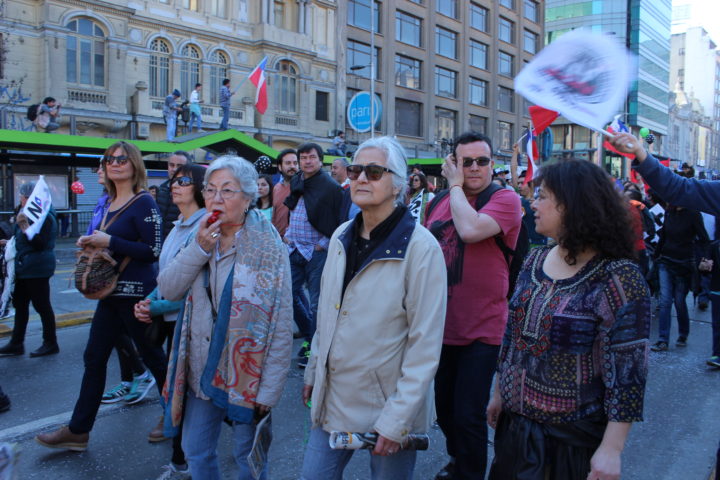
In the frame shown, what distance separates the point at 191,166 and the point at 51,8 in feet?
82.4

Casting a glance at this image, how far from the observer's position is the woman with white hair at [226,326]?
2621 millimetres

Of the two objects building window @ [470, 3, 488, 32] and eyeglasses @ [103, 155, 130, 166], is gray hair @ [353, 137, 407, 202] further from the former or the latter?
building window @ [470, 3, 488, 32]

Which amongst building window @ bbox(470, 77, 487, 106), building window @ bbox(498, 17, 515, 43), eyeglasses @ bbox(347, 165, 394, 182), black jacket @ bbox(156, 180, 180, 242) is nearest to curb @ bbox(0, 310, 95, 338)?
black jacket @ bbox(156, 180, 180, 242)

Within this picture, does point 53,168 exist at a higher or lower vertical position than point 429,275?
higher

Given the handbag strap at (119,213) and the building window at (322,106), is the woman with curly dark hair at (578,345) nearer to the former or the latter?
the handbag strap at (119,213)

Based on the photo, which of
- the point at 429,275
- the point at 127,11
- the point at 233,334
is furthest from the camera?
the point at 127,11

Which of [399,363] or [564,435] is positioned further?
[399,363]

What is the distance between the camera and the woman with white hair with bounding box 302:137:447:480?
2.17 m

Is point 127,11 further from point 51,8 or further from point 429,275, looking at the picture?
point 429,275

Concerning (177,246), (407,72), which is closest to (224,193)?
(177,246)

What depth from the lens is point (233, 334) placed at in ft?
8.59

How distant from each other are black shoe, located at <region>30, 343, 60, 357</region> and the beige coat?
4638 millimetres

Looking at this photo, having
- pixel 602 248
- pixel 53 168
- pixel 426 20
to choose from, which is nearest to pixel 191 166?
pixel 602 248

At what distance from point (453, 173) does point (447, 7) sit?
4555 centimetres
